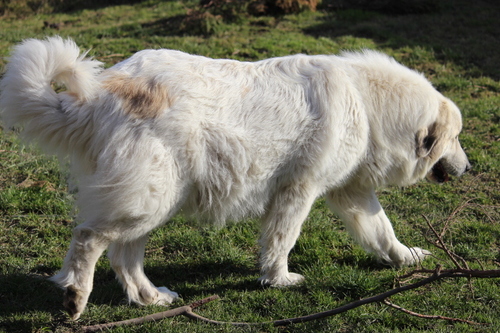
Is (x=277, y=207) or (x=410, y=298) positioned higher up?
(x=277, y=207)

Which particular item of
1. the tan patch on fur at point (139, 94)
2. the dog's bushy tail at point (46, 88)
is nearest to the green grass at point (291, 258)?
the dog's bushy tail at point (46, 88)

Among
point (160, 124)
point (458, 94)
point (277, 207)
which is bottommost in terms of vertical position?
point (458, 94)

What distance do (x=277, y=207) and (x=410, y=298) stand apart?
4.06ft

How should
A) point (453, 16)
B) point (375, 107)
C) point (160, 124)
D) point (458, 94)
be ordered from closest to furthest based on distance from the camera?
point (160, 124) → point (375, 107) → point (458, 94) → point (453, 16)

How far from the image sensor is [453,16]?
504 inches

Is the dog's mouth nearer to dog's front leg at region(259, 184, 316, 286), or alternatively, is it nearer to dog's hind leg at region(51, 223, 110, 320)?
dog's front leg at region(259, 184, 316, 286)

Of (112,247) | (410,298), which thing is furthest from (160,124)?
(410,298)

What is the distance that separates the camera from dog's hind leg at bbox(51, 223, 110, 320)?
3730mm

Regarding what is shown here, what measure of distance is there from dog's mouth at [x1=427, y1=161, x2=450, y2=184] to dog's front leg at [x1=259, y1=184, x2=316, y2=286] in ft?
4.92

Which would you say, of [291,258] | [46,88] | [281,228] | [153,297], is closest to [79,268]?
[153,297]

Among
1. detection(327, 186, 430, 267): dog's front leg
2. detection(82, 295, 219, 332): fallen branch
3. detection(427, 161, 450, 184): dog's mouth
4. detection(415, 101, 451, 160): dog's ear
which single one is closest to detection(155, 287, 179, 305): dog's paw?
detection(82, 295, 219, 332): fallen branch

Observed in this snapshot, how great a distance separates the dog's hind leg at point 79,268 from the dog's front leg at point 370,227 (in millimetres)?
2185

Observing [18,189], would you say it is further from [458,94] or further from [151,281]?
[458,94]

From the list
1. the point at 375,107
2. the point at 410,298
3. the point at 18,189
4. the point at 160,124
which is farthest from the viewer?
the point at 18,189
